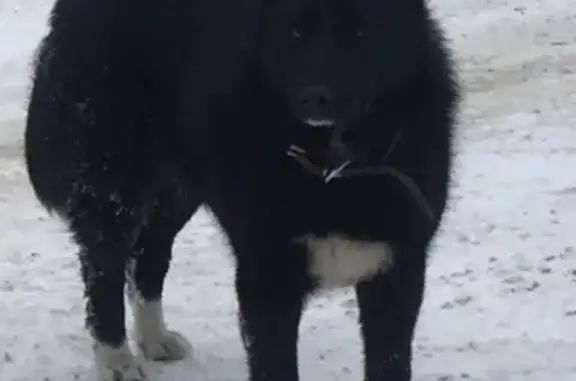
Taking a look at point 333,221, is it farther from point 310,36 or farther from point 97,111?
point 97,111

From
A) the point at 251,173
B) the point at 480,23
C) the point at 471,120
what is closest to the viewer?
the point at 251,173

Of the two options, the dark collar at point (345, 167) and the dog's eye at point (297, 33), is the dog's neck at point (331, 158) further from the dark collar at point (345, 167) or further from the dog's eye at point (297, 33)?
the dog's eye at point (297, 33)

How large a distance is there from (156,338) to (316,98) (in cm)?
164

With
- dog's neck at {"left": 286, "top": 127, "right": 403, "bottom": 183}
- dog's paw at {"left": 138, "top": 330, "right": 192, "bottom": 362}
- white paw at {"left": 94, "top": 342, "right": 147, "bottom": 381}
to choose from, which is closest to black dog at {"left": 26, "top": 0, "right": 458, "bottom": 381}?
dog's neck at {"left": 286, "top": 127, "right": 403, "bottom": 183}

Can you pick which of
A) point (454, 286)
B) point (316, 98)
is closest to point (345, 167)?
point (316, 98)

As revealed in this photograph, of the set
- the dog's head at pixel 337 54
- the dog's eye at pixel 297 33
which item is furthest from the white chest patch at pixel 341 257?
the dog's eye at pixel 297 33

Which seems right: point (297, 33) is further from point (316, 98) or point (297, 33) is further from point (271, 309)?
point (271, 309)

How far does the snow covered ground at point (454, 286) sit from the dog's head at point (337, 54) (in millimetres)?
847

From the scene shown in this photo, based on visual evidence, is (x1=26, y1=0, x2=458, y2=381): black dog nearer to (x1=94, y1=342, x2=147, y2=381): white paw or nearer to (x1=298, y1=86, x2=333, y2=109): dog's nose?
(x1=298, y1=86, x2=333, y2=109): dog's nose

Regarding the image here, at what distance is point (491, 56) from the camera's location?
356 inches

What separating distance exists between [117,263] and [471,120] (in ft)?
12.6

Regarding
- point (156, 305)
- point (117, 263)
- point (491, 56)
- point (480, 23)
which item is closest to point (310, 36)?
point (117, 263)

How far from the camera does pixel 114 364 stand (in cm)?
402

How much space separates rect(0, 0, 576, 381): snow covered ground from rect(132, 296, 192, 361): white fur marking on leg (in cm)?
5
